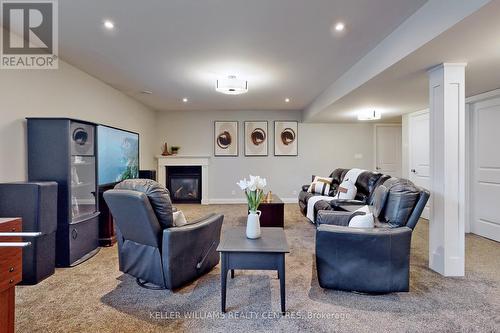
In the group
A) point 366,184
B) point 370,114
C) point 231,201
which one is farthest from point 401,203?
point 231,201

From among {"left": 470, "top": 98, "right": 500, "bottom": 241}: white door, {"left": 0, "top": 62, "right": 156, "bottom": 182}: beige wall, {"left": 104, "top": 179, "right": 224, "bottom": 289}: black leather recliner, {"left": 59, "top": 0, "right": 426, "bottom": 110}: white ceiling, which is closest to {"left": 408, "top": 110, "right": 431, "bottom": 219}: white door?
{"left": 470, "top": 98, "right": 500, "bottom": 241}: white door

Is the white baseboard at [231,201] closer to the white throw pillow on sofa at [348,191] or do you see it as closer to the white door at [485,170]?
the white throw pillow on sofa at [348,191]

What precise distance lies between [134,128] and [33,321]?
475 cm

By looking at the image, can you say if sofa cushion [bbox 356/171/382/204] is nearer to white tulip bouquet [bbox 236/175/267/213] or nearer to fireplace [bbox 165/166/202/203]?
Answer: white tulip bouquet [bbox 236/175/267/213]

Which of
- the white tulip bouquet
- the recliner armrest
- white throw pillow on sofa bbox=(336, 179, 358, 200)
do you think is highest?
the white tulip bouquet

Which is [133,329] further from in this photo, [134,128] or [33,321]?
[134,128]

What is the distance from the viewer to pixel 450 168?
2.86 m

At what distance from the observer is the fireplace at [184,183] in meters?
7.70

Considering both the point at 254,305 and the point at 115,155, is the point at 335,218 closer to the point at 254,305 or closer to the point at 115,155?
the point at 254,305

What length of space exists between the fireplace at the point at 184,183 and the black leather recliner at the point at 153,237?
16.1 feet

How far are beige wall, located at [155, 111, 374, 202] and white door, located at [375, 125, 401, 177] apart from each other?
20 centimetres

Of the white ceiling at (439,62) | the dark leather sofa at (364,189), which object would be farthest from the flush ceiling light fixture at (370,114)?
the dark leather sofa at (364,189)

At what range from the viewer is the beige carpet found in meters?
2.07

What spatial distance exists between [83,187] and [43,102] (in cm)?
117
